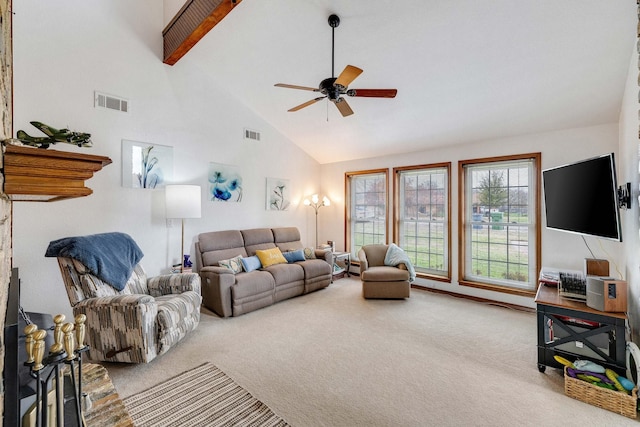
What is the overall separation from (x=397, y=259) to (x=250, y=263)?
2153 millimetres

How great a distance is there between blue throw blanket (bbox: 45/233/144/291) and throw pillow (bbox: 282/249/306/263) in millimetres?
2107

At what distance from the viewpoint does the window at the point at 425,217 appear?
465cm

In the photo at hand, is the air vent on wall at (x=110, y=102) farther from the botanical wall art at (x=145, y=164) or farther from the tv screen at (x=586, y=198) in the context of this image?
the tv screen at (x=586, y=198)

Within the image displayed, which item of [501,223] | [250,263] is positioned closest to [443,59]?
[501,223]

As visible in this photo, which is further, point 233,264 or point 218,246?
point 218,246

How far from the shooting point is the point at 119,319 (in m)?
2.40

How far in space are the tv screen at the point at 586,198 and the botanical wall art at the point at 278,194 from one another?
3.82 meters

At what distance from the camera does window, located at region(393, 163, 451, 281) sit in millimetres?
4648

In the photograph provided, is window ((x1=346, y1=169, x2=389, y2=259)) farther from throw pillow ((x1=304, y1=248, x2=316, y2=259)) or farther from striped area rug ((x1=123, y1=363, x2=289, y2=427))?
striped area rug ((x1=123, y1=363, x2=289, y2=427))

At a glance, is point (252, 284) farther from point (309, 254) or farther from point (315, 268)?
point (309, 254)

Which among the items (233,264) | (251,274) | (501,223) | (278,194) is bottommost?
(251,274)

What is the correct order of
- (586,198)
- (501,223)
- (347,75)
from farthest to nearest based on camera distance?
(501,223) → (347,75) → (586,198)

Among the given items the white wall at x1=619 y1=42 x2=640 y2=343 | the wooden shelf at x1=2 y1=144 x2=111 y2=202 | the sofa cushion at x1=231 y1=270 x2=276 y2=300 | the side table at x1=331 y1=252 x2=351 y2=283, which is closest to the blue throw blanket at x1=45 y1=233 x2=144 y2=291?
the sofa cushion at x1=231 y1=270 x2=276 y2=300

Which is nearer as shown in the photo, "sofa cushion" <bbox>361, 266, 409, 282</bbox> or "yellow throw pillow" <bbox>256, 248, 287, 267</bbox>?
"sofa cushion" <bbox>361, 266, 409, 282</bbox>
